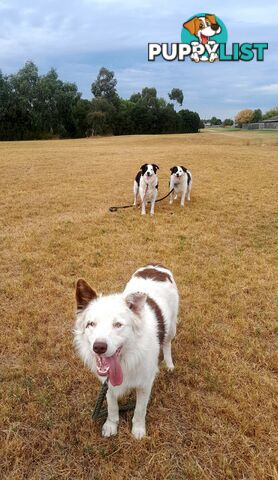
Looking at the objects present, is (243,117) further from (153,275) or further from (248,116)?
(153,275)

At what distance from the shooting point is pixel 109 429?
251 cm

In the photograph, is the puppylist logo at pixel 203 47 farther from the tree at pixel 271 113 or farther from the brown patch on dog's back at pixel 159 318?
the tree at pixel 271 113

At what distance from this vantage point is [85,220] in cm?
748

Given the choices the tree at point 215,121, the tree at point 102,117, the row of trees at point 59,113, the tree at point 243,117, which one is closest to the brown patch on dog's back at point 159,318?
the row of trees at point 59,113

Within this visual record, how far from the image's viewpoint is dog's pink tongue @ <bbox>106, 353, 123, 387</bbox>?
2.09 metres

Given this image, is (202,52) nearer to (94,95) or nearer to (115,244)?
(115,244)

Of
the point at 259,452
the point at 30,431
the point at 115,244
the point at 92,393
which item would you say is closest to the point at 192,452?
the point at 259,452

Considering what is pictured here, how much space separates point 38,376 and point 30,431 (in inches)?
21.6

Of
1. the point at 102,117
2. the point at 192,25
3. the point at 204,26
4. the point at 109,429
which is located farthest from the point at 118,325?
the point at 102,117

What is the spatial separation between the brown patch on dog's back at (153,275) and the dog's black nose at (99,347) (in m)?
1.16

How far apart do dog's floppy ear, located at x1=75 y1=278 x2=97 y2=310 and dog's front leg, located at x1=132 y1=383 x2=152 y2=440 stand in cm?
73

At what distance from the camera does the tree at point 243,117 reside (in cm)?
9375

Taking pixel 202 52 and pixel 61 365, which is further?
pixel 202 52

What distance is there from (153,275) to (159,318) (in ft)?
1.65
